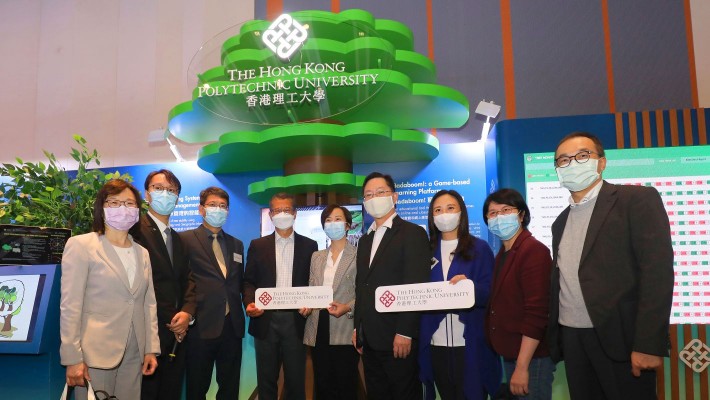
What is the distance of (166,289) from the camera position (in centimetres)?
318

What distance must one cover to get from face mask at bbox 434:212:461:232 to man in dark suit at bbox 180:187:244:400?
1486 millimetres

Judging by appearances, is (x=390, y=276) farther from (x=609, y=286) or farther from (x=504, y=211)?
(x=609, y=286)

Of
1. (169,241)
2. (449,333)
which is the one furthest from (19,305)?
(449,333)

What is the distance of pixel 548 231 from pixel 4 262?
3.74 m

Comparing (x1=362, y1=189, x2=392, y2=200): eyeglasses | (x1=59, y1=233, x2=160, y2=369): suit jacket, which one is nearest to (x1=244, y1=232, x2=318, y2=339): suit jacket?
(x1=362, y1=189, x2=392, y2=200): eyeglasses

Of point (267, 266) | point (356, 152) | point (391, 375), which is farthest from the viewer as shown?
point (356, 152)

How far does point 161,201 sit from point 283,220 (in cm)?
82

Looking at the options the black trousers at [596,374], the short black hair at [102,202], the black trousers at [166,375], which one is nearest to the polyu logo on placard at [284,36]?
the short black hair at [102,202]

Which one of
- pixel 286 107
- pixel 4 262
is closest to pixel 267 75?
pixel 286 107

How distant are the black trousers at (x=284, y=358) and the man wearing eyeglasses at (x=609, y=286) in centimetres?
166

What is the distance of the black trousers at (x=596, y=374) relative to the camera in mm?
2252

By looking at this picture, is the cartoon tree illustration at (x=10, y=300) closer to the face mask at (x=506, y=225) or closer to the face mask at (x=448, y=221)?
the face mask at (x=448, y=221)

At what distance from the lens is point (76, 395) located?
106 inches

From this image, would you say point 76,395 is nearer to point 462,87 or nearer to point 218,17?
point 462,87
